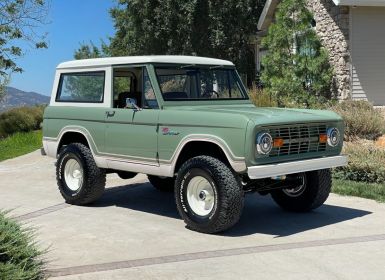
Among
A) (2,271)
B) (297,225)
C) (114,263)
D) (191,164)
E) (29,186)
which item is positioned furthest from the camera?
(29,186)

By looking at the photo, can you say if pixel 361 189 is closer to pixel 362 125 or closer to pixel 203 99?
pixel 203 99

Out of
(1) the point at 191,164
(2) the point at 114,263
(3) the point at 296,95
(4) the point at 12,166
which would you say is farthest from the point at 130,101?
(3) the point at 296,95

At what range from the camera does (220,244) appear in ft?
20.1

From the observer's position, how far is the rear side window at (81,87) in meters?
8.13

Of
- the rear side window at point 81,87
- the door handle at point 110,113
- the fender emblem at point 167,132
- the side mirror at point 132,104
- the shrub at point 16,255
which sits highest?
the rear side window at point 81,87

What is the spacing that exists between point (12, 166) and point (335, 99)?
9.23 meters

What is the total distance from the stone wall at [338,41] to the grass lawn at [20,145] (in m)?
8.98

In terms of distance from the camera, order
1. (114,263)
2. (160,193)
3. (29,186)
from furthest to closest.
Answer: (29,186) < (160,193) < (114,263)

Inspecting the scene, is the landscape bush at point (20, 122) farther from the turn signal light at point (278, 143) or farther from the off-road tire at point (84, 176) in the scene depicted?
the turn signal light at point (278, 143)

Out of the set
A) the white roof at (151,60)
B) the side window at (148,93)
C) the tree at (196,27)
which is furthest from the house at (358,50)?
the side window at (148,93)

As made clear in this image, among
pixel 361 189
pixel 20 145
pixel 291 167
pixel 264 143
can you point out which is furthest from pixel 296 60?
pixel 264 143

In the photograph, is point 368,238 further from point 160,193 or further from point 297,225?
point 160,193

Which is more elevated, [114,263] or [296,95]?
[296,95]

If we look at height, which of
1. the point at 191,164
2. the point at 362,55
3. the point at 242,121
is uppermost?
the point at 362,55
